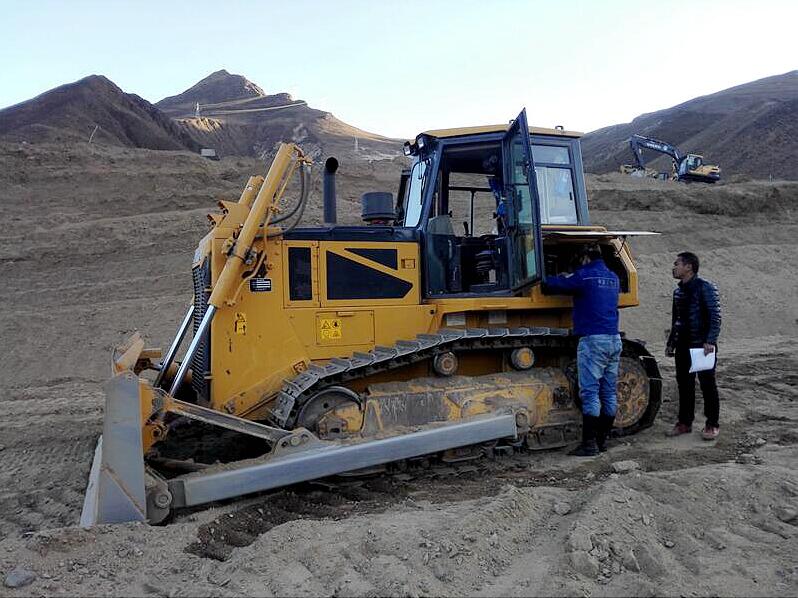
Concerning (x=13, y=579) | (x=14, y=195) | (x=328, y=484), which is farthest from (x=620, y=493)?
(x=14, y=195)

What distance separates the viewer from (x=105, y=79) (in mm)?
28719

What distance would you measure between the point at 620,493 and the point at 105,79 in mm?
30304

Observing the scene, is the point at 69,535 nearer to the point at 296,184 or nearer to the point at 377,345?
the point at 377,345

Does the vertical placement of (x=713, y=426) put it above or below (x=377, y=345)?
below

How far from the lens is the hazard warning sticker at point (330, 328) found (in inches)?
211

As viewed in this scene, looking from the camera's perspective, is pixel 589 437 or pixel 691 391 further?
pixel 691 391

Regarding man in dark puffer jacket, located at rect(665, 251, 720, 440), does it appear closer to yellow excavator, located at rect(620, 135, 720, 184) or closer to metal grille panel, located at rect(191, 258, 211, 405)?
metal grille panel, located at rect(191, 258, 211, 405)

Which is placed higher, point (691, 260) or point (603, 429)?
point (691, 260)

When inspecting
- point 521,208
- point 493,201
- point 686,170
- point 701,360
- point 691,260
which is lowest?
point 701,360

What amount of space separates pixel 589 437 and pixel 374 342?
2024 mm

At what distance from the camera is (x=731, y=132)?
133 ft

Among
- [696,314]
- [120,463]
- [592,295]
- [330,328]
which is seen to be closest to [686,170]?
[696,314]

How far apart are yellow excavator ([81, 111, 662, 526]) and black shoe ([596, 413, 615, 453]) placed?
0.25 metres

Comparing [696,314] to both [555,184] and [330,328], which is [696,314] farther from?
[330,328]
